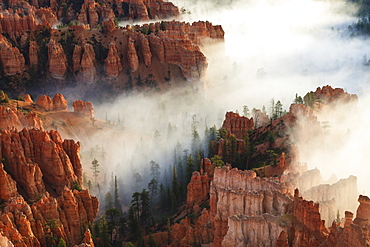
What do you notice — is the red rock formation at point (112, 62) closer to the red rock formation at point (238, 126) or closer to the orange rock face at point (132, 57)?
the orange rock face at point (132, 57)

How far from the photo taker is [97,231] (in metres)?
76.9

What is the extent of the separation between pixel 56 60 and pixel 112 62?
1400cm

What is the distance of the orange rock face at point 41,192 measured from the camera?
229ft

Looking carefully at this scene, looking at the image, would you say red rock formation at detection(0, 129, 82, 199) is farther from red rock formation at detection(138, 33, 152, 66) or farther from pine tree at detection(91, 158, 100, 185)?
red rock formation at detection(138, 33, 152, 66)

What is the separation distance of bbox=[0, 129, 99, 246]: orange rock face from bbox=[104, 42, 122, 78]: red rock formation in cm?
6633

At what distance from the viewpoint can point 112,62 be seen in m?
155

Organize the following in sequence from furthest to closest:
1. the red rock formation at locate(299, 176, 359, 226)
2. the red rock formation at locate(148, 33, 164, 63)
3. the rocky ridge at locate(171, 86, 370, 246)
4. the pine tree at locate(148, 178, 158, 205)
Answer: the red rock formation at locate(148, 33, 164, 63) < the pine tree at locate(148, 178, 158, 205) < the red rock formation at locate(299, 176, 359, 226) < the rocky ridge at locate(171, 86, 370, 246)

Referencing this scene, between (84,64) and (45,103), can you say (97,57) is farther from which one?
(45,103)

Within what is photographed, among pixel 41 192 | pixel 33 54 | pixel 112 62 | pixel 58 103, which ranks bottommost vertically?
pixel 41 192

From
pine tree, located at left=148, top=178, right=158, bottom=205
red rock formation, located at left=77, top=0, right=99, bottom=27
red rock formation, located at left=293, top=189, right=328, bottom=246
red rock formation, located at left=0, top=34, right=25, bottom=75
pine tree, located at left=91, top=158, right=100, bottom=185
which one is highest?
red rock formation, located at left=77, top=0, right=99, bottom=27

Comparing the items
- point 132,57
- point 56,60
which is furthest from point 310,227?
point 56,60

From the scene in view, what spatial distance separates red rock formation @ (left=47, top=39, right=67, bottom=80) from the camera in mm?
151875

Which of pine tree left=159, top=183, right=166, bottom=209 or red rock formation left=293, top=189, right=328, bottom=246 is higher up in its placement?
red rock formation left=293, top=189, right=328, bottom=246

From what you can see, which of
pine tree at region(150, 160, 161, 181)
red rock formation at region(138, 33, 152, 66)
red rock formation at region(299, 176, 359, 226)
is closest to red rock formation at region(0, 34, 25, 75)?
red rock formation at region(138, 33, 152, 66)
